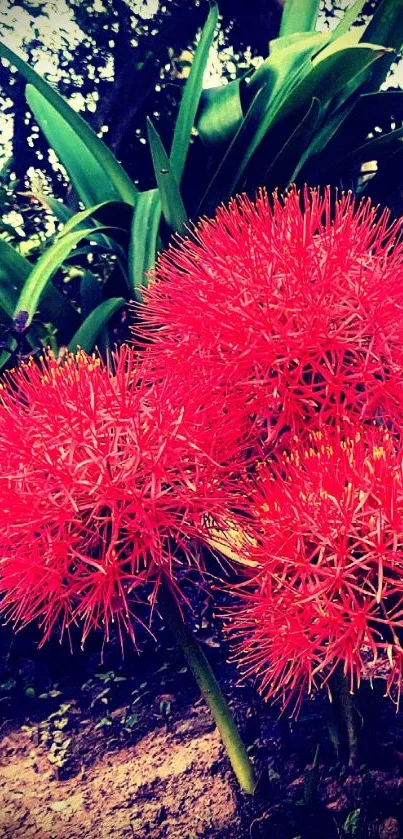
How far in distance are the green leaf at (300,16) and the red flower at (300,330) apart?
0.62 meters

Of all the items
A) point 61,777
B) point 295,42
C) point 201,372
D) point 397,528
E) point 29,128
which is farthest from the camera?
point 29,128

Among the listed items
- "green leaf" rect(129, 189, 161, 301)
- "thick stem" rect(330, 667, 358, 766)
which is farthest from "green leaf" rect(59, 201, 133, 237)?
"thick stem" rect(330, 667, 358, 766)

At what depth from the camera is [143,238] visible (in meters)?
0.92

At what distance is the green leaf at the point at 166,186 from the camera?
86cm

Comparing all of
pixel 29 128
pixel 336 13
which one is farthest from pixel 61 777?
pixel 336 13

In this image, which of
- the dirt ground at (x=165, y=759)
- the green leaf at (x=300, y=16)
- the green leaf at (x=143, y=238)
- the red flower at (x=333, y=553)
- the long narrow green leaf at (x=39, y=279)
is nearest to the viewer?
the red flower at (x=333, y=553)

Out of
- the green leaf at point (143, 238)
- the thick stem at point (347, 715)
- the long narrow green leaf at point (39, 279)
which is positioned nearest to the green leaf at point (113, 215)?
the green leaf at point (143, 238)

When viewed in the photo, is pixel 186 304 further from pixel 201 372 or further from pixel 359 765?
pixel 359 765

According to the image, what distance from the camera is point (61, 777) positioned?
0.65m

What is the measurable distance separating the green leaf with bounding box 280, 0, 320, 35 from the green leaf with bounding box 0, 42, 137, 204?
340 millimetres

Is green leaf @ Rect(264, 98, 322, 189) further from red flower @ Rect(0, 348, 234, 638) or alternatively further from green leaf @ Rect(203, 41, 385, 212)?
red flower @ Rect(0, 348, 234, 638)

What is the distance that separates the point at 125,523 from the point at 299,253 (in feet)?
0.82

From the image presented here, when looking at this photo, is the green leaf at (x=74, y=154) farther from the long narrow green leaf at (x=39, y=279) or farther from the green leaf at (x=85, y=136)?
the long narrow green leaf at (x=39, y=279)

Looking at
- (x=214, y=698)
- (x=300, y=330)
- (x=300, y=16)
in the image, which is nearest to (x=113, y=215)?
(x=300, y=16)
